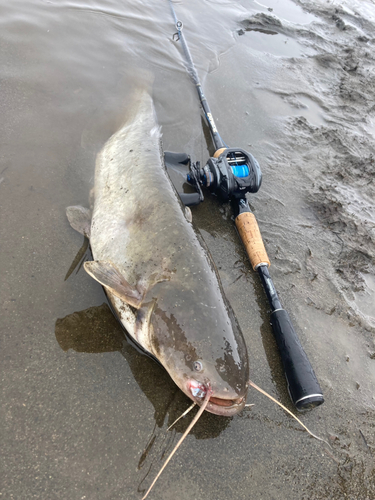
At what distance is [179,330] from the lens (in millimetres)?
2203

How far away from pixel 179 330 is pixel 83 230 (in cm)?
156

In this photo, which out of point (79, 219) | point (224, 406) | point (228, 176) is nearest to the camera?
point (224, 406)

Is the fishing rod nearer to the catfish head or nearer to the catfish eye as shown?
the catfish head

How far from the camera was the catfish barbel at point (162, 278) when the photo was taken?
2.07 meters

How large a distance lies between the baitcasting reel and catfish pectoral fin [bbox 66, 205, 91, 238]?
110cm

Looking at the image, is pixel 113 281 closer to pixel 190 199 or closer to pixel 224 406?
pixel 224 406

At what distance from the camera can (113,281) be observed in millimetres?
2408

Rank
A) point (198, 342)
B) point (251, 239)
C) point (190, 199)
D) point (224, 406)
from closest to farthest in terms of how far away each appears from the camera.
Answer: point (224, 406) → point (198, 342) → point (251, 239) → point (190, 199)

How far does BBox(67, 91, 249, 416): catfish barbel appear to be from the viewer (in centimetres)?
207

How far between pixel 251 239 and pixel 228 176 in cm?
77

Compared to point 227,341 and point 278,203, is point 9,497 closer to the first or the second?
point 227,341

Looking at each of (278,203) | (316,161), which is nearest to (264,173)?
(278,203)

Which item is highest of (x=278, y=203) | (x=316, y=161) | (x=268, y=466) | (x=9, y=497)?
(x=316, y=161)

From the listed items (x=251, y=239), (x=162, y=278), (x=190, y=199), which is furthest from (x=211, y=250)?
(x=162, y=278)
